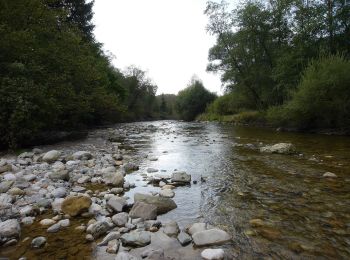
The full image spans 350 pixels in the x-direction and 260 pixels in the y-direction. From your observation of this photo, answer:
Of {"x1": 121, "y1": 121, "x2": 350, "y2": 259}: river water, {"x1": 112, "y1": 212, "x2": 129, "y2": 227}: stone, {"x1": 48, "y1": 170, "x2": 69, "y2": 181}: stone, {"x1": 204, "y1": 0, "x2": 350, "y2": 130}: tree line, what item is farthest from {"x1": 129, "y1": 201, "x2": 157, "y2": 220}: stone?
{"x1": 204, "y1": 0, "x2": 350, "y2": 130}: tree line

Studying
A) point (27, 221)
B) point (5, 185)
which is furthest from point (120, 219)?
point (5, 185)

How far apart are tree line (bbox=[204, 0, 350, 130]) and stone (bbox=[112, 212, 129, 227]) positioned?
56.3 ft

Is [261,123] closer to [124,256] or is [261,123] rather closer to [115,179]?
[115,179]

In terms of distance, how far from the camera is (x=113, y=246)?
3.21m

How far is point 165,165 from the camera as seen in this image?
8.21 meters

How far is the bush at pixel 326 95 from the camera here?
17156 mm

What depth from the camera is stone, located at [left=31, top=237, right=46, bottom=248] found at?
10.6ft

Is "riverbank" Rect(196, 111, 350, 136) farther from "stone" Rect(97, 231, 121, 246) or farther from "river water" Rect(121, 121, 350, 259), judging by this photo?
"stone" Rect(97, 231, 121, 246)

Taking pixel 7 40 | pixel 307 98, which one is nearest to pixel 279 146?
pixel 307 98

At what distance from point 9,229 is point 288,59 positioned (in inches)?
991

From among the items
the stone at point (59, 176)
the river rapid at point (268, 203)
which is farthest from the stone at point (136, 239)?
the stone at point (59, 176)

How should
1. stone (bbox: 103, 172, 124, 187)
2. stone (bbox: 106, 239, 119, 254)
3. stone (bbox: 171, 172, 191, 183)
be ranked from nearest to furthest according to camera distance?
1. stone (bbox: 106, 239, 119, 254)
2. stone (bbox: 103, 172, 124, 187)
3. stone (bbox: 171, 172, 191, 183)

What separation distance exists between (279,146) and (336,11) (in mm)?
19568

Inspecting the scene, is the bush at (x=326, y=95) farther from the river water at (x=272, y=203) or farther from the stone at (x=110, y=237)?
the stone at (x=110, y=237)
